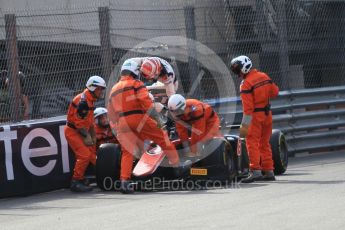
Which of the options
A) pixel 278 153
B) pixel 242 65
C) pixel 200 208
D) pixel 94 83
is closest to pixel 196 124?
pixel 242 65

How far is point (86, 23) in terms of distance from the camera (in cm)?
1449

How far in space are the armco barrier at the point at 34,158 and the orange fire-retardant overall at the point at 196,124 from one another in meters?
1.73

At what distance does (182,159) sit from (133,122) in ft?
2.70

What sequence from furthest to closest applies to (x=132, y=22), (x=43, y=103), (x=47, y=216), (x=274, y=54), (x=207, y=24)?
(x=274, y=54)
(x=207, y=24)
(x=132, y=22)
(x=43, y=103)
(x=47, y=216)

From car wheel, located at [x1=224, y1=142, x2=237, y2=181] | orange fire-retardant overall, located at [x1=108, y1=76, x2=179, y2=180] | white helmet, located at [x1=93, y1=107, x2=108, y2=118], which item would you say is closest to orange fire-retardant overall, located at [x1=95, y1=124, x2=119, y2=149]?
white helmet, located at [x1=93, y1=107, x2=108, y2=118]

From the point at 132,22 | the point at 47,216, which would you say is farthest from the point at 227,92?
the point at 47,216

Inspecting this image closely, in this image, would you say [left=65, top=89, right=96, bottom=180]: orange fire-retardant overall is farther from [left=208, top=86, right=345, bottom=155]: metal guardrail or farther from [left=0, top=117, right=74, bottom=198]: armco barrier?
[left=208, top=86, right=345, bottom=155]: metal guardrail

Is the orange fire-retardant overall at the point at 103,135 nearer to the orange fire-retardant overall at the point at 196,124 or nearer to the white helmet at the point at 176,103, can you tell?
the orange fire-retardant overall at the point at 196,124

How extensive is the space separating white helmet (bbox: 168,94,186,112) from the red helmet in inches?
35.4

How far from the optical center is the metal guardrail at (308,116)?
55.3 feet

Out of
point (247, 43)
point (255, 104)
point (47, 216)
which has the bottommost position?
point (47, 216)

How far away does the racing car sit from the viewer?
1241 cm

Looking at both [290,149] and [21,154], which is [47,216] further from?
[290,149]

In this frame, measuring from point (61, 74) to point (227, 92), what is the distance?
11.9 feet
